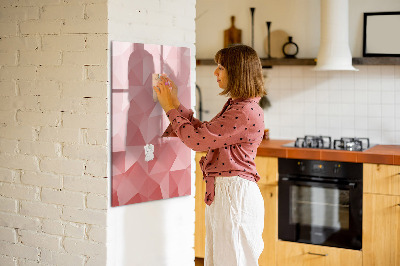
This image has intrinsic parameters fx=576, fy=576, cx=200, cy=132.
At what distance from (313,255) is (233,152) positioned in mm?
1708

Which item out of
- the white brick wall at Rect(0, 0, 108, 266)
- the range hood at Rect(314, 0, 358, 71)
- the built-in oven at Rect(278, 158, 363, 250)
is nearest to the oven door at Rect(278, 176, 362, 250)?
the built-in oven at Rect(278, 158, 363, 250)

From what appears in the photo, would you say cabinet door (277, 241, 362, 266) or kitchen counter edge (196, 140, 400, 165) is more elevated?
kitchen counter edge (196, 140, 400, 165)

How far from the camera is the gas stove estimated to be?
4.04m

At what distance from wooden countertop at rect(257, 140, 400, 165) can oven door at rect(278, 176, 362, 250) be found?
0.16m

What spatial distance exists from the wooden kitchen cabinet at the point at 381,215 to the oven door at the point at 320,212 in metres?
0.06

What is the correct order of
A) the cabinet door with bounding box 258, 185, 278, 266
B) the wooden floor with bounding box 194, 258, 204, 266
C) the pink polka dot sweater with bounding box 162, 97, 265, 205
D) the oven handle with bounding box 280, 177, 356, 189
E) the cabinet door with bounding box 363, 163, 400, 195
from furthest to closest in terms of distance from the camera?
the wooden floor with bounding box 194, 258, 204, 266 → the cabinet door with bounding box 258, 185, 278, 266 → the oven handle with bounding box 280, 177, 356, 189 → the cabinet door with bounding box 363, 163, 400, 195 → the pink polka dot sweater with bounding box 162, 97, 265, 205

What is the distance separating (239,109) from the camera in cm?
258

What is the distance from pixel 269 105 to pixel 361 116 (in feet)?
2.44

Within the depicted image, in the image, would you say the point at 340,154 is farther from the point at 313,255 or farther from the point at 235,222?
the point at 235,222

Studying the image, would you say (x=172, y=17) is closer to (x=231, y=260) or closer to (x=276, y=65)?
(x=231, y=260)

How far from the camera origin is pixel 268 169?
412cm

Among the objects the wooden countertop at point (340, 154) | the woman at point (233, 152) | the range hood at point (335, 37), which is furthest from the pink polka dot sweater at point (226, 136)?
the range hood at point (335, 37)

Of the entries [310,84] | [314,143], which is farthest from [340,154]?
[310,84]

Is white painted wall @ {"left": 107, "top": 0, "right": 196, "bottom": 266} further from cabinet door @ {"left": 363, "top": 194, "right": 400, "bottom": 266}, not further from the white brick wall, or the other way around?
cabinet door @ {"left": 363, "top": 194, "right": 400, "bottom": 266}
